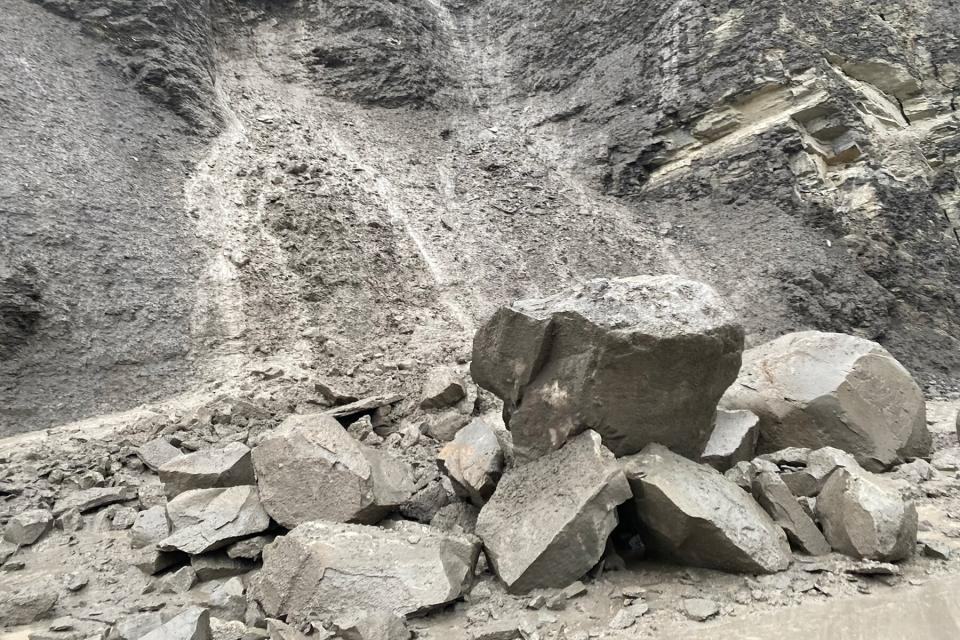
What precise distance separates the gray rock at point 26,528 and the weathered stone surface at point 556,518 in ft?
10.8

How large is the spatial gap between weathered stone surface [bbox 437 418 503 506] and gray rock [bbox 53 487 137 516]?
2650 millimetres

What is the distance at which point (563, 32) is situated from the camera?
15.5m

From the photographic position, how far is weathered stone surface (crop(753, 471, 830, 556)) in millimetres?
3498

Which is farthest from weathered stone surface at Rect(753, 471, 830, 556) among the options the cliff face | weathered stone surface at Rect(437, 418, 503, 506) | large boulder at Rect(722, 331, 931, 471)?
the cliff face

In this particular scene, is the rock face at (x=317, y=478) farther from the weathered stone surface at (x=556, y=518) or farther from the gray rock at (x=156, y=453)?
the gray rock at (x=156, y=453)

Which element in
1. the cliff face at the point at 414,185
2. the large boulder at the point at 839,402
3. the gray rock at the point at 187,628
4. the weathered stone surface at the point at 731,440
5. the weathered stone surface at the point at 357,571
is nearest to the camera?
the gray rock at the point at 187,628

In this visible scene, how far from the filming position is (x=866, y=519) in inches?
132

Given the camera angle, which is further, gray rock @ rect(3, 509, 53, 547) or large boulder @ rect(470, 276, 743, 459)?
gray rock @ rect(3, 509, 53, 547)

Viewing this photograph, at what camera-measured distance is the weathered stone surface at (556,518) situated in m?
3.35

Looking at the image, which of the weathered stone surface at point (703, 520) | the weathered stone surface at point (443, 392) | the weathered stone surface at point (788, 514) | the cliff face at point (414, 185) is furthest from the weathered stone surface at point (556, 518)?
the cliff face at point (414, 185)

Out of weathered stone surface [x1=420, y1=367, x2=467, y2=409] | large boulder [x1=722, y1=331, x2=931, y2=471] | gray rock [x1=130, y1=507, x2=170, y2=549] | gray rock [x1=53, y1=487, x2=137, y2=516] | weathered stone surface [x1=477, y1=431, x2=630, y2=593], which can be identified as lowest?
large boulder [x1=722, y1=331, x2=931, y2=471]

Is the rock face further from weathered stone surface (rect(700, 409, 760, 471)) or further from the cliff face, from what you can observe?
the cliff face

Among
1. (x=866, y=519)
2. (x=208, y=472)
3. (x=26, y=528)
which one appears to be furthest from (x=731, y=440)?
(x=26, y=528)

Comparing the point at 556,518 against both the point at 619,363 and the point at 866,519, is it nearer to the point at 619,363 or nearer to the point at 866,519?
the point at 619,363
